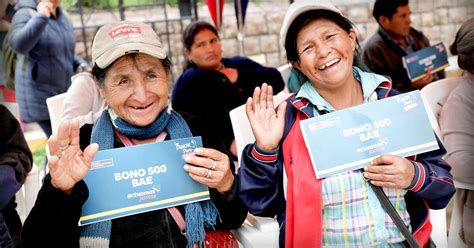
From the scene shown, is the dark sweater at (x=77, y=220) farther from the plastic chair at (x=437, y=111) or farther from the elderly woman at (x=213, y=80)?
the elderly woman at (x=213, y=80)

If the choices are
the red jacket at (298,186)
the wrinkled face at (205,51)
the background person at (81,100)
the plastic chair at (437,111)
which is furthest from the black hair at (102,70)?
the wrinkled face at (205,51)

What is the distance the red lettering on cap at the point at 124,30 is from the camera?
Result: 167cm

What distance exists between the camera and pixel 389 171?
1.50 metres

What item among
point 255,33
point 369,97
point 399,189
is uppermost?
point 255,33

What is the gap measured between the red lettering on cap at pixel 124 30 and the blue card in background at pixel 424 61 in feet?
6.67

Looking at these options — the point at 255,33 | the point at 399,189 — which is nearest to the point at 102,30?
the point at 399,189

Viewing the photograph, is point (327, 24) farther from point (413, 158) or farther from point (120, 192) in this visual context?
point (120, 192)

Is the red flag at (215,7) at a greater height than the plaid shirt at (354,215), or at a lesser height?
greater

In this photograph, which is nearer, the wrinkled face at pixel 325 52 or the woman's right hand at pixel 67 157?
the woman's right hand at pixel 67 157

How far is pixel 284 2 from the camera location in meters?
6.85

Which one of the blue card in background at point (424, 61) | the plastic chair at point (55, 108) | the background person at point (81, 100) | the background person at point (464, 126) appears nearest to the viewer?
the background person at point (464, 126)

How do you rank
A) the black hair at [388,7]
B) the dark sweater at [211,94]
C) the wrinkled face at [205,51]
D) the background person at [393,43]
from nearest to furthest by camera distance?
the dark sweater at [211,94] → the background person at [393,43] → the wrinkled face at [205,51] → the black hair at [388,7]

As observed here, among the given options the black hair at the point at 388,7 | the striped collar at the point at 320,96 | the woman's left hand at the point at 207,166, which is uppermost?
the black hair at the point at 388,7

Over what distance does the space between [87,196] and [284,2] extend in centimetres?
583
